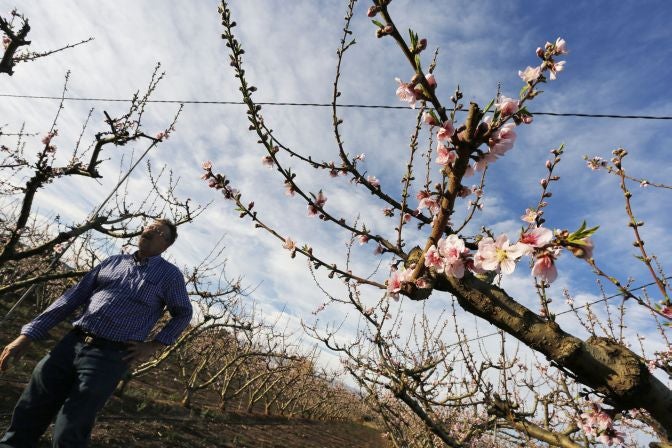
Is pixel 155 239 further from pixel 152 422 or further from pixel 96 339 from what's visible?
pixel 152 422

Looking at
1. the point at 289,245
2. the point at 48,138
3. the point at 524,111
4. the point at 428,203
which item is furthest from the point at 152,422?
the point at 524,111

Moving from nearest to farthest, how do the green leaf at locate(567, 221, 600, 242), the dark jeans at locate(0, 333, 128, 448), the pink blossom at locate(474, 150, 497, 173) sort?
the green leaf at locate(567, 221, 600, 242) → the pink blossom at locate(474, 150, 497, 173) → the dark jeans at locate(0, 333, 128, 448)

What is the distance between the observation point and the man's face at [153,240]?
2.38 metres

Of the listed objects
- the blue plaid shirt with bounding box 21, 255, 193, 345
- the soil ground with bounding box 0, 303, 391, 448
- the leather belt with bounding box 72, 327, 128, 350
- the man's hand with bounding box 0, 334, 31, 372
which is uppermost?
the blue plaid shirt with bounding box 21, 255, 193, 345

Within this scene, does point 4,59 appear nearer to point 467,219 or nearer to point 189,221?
point 189,221

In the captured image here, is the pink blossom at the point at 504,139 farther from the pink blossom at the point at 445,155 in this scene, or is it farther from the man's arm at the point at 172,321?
the man's arm at the point at 172,321

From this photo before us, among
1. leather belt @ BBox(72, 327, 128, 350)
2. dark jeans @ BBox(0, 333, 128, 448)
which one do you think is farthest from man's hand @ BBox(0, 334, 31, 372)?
leather belt @ BBox(72, 327, 128, 350)

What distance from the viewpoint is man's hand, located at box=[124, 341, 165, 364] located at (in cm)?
208

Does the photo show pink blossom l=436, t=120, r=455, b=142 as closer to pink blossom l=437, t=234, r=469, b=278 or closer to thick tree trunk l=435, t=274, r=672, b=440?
pink blossom l=437, t=234, r=469, b=278

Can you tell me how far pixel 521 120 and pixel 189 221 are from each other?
431 cm

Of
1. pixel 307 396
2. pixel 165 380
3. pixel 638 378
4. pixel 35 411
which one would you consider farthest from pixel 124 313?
pixel 307 396

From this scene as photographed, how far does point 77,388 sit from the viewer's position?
1914 millimetres

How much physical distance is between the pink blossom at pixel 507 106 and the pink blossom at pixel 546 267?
0.55 meters

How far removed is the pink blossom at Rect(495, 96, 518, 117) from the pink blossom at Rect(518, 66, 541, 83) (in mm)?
180
